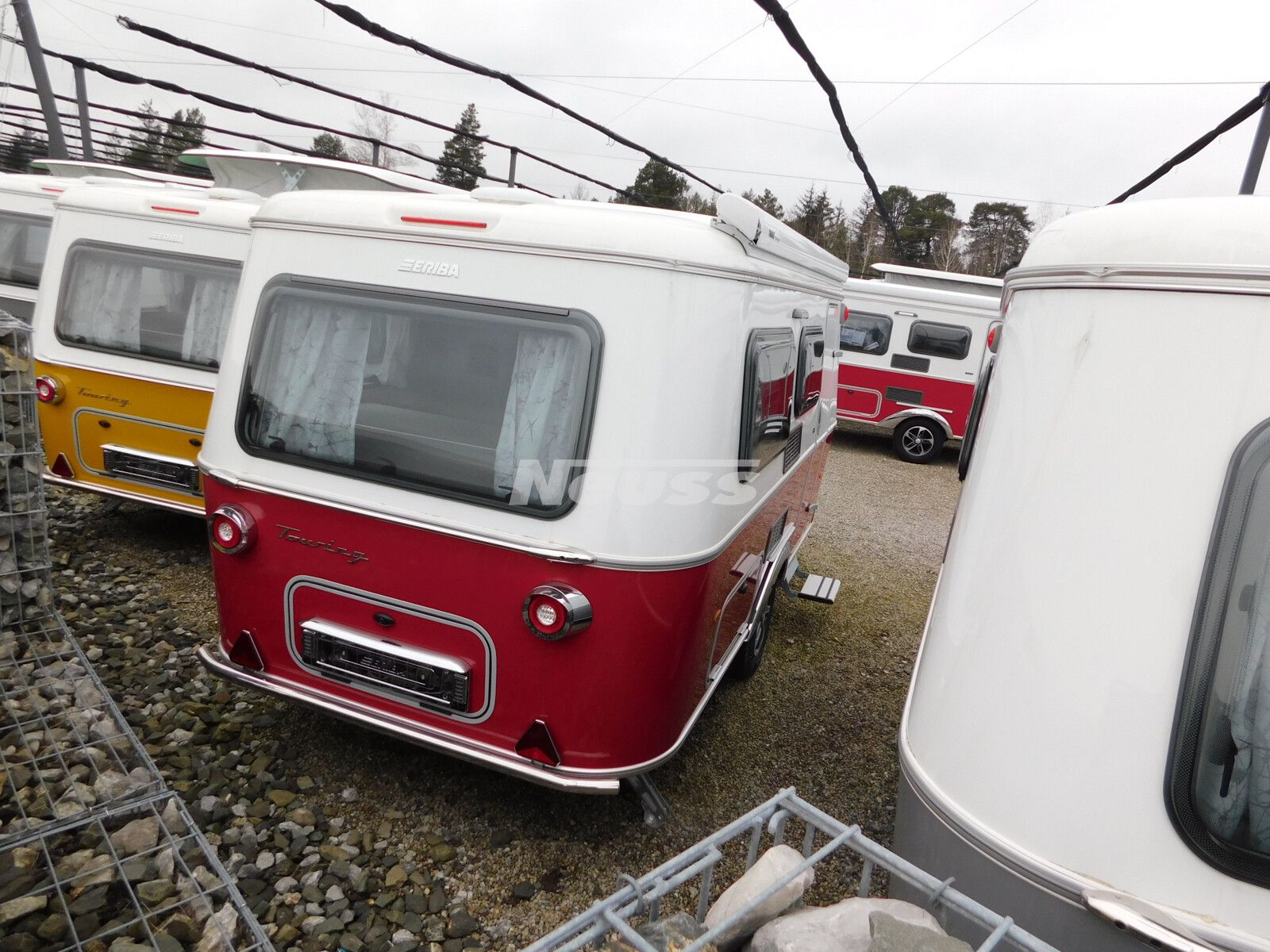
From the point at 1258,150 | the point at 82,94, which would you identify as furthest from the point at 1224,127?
the point at 82,94

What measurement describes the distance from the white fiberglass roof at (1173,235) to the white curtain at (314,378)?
2400 millimetres

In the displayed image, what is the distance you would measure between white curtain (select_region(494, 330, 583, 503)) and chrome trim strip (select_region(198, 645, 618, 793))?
1.00m

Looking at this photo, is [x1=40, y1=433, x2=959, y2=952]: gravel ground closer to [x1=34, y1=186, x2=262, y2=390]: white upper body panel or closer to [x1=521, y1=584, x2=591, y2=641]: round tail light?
[x1=521, y1=584, x2=591, y2=641]: round tail light

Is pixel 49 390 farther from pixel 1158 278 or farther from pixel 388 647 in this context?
pixel 1158 278

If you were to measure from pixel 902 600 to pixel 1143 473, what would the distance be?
16.4ft

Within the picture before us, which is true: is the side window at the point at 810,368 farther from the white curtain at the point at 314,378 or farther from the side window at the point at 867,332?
the side window at the point at 867,332

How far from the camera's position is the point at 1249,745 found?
5.26ft

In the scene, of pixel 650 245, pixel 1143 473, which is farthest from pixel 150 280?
pixel 1143 473

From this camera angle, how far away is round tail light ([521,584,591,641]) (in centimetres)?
263

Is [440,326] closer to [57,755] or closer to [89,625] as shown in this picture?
[57,755]

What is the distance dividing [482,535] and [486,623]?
0.34m

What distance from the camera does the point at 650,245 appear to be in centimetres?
258

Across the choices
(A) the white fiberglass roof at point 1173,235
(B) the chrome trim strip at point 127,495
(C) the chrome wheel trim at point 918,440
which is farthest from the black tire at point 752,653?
(C) the chrome wheel trim at point 918,440

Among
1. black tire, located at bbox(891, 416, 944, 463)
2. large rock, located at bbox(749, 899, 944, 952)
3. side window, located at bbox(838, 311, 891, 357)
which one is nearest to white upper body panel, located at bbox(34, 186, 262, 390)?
large rock, located at bbox(749, 899, 944, 952)
